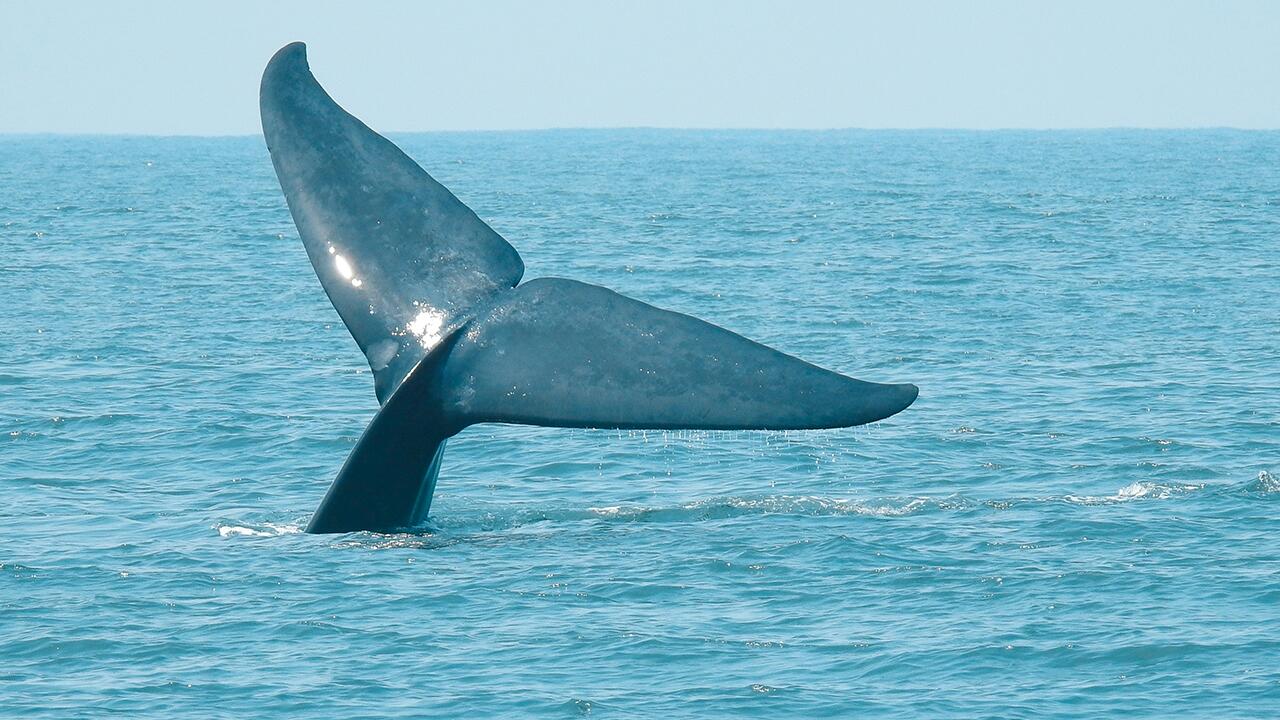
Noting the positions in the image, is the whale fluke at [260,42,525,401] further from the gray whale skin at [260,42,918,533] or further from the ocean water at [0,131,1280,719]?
the ocean water at [0,131,1280,719]

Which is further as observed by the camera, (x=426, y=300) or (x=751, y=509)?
(x=751, y=509)

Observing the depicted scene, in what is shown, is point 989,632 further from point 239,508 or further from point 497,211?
point 497,211

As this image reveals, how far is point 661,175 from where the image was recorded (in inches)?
4555

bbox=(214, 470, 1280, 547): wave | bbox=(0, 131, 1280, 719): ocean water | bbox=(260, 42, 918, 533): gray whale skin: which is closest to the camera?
bbox=(260, 42, 918, 533): gray whale skin

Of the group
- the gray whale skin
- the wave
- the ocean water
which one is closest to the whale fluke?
the gray whale skin

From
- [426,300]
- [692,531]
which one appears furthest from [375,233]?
[692,531]

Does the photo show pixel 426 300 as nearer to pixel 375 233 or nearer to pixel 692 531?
pixel 375 233

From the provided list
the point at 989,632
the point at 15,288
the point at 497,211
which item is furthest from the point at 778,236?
the point at 989,632

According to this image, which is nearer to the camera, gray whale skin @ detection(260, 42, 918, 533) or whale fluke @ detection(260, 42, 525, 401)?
gray whale skin @ detection(260, 42, 918, 533)

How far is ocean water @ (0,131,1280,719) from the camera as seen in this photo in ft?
43.0

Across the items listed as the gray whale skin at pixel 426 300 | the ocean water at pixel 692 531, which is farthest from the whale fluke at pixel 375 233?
the ocean water at pixel 692 531

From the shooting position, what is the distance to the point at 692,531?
17.0 m

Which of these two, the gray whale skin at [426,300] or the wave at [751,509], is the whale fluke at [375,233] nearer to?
the gray whale skin at [426,300]

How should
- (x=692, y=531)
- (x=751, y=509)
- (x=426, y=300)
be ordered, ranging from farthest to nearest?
(x=751, y=509) → (x=692, y=531) → (x=426, y=300)
